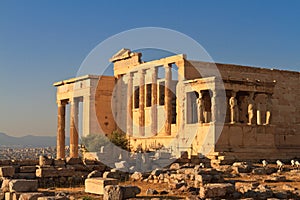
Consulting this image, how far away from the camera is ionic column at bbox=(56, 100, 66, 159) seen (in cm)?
3375

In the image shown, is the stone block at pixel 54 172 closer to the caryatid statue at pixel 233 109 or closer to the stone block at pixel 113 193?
the stone block at pixel 113 193

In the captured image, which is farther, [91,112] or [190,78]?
[91,112]

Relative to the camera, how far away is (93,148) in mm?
27062

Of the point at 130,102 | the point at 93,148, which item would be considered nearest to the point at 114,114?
the point at 130,102

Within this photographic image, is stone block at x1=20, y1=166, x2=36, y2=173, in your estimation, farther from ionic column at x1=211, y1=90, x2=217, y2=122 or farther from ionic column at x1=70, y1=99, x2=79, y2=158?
ionic column at x1=70, y1=99, x2=79, y2=158

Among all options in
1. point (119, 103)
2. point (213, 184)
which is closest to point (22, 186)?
point (213, 184)

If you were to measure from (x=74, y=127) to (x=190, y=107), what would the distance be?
30.2 feet

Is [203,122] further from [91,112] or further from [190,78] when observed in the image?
[91,112]

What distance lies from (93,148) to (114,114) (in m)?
6.14

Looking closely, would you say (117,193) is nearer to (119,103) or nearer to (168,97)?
(168,97)

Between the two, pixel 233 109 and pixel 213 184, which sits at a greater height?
pixel 233 109

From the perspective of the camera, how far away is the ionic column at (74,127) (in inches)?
1287

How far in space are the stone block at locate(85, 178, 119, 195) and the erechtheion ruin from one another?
36.7ft

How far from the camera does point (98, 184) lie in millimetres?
12234
